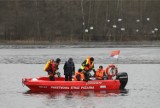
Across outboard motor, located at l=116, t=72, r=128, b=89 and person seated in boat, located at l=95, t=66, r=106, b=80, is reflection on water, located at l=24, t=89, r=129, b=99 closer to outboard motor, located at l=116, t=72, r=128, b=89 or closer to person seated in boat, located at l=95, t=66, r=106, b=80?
outboard motor, located at l=116, t=72, r=128, b=89

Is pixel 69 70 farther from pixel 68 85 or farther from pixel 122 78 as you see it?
pixel 122 78

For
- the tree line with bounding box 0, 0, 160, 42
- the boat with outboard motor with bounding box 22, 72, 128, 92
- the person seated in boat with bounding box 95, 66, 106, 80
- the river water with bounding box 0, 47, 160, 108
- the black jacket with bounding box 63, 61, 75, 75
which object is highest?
the tree line with bounding box 0, 0, 160, 42

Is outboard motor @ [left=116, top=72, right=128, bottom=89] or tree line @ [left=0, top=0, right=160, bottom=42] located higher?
tree line @ [left=0, top=0, right=160, bottom=42]

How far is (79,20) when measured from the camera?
114 meters

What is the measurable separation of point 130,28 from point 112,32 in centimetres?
408

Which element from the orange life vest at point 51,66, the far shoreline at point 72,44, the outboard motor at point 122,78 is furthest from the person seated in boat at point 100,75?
the far shoreline at point 72,44

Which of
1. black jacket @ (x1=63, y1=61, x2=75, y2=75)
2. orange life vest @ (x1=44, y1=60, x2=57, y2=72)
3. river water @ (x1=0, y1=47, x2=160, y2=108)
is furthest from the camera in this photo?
black jacket @ (x1=63, y1=61, x2=75, y2=75)

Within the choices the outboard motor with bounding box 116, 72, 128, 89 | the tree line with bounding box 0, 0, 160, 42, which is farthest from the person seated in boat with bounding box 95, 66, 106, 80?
the tree line with bounding box 0, 0, 160, 42

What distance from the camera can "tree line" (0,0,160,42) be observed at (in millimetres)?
107875

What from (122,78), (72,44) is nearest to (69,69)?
(122,78)

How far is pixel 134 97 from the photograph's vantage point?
122ft

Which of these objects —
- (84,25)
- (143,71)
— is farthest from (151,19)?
(143,71)

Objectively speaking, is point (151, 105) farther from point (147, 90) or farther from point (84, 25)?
point (84, 25)

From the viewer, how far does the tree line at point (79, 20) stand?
10788 cm
